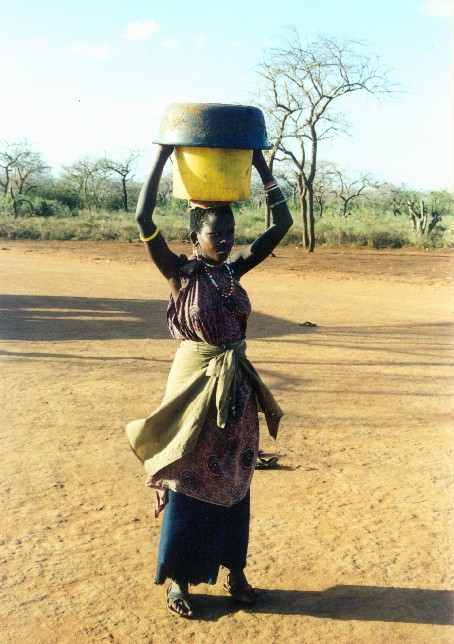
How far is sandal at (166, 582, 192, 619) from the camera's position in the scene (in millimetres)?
2631

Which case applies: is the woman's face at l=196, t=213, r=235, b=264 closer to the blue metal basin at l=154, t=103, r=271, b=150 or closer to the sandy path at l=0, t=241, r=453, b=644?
the blue metal basin at l=154, t=103, r=271, b=150

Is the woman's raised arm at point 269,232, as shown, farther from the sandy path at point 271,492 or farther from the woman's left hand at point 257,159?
the sandy path at point 271,492

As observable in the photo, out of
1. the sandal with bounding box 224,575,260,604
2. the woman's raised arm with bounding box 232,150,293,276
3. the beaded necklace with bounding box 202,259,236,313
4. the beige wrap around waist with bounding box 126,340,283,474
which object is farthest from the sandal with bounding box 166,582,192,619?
the woman's raised arm with bounding box 232,150,293,276

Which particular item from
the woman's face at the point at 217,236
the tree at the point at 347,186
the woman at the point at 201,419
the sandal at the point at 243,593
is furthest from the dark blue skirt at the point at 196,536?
the tree at the point at 347,186

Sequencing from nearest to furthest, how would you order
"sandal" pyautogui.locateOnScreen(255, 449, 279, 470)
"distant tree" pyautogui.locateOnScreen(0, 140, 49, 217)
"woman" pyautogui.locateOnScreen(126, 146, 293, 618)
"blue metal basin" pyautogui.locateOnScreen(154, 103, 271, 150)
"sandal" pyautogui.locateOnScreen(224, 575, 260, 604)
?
"blue metal basin" pyautogui.locateOnScreen(154, 103, 271, 150)
"woman" pyautogui.locateOnScreen(126, 146, 293, 618)
"sandal" pyautogui.locateOnScreen(224, 575, 260, 604)
"sandal" pyautogui.locateOnScreen(255, 449, 279, 470)
"distant tree" pyautogui.locateOnScreen(0, 140, 49, 217)

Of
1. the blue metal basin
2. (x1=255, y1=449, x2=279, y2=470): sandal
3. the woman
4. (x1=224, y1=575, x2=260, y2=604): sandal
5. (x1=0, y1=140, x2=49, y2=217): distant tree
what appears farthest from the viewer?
(x1=0, y1=140, x2=49, y2=217): distant tree

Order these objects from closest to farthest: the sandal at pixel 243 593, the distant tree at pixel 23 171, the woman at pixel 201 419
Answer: the woman at pixel 201 419, the sandal at pixel 243 593, the distant tree at pixel 23 171

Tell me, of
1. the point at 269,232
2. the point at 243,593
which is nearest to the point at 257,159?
the point at 269,232

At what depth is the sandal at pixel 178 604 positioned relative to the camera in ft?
8.63

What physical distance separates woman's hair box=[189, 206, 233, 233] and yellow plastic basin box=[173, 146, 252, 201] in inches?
3.6

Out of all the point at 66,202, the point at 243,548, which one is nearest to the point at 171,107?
the point at 243,548

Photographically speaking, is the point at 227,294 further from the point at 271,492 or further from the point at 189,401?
the point at 271,492

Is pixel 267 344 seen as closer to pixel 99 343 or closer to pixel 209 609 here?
pixel 99 343

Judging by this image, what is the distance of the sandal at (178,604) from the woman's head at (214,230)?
1203 mm
